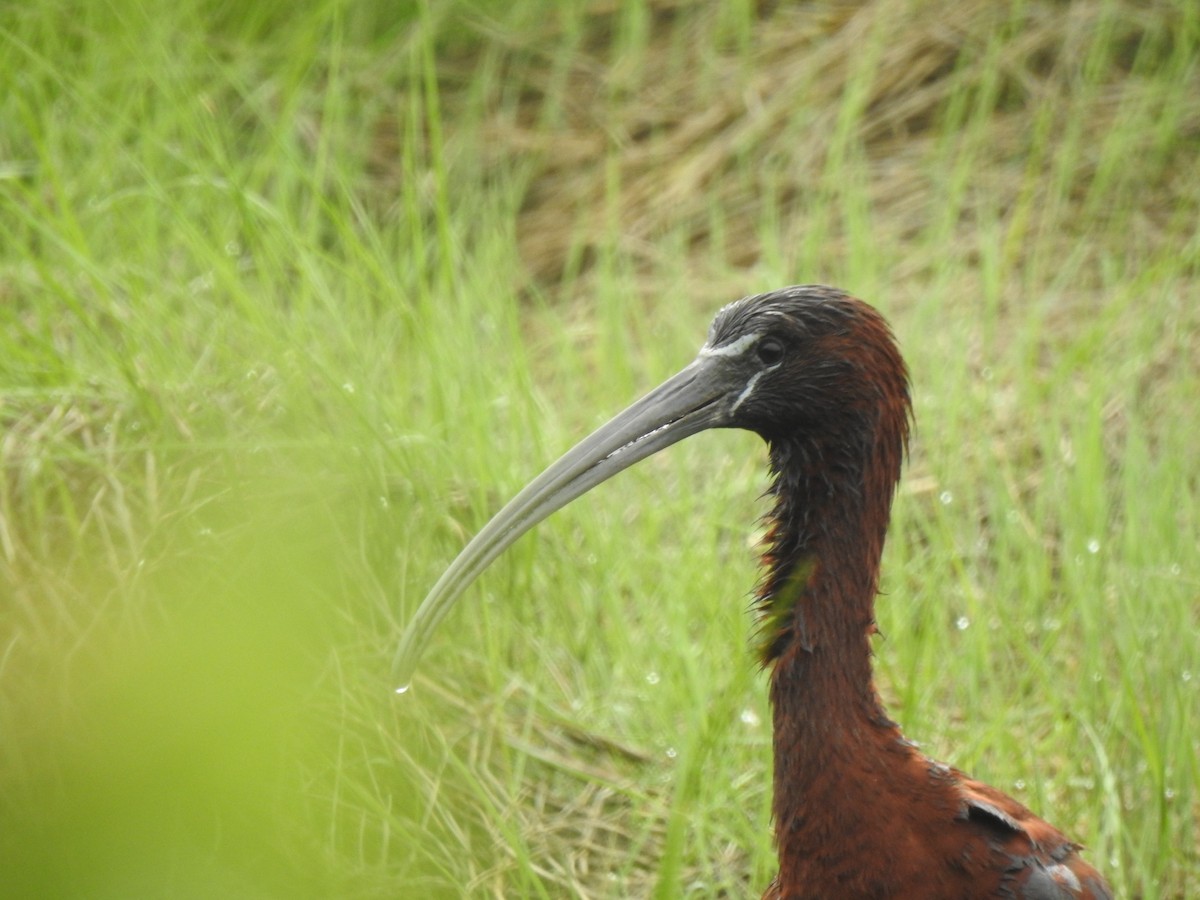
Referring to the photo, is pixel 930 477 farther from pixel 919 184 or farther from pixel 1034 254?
pixel 919 184

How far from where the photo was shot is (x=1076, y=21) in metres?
5.74

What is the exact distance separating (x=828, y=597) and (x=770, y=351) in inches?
16.1

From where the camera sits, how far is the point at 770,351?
7.65ft

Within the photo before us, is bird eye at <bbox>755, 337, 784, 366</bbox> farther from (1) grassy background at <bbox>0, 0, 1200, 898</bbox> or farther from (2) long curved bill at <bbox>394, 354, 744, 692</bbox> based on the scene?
(1) grassy background at <bbox>0, 0, 1200, 898</bbox>

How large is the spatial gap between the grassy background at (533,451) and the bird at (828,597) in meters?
0.27

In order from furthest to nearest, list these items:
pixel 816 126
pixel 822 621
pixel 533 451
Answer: pixel 816 126 < pixel 533 451 < pixel 822 621

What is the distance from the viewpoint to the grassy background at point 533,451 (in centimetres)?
174

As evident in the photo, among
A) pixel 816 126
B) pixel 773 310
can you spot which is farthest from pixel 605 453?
pixel 816 126

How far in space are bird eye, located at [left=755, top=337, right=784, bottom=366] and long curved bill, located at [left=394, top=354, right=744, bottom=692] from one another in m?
0.06

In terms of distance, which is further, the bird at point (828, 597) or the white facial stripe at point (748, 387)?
the white facial stripe at point (748, 387)

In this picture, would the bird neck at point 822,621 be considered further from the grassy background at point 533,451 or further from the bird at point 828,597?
the grassy background at point 533,451

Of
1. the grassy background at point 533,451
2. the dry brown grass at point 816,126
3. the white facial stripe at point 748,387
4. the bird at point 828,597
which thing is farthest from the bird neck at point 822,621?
the dry brown grass at point 816,126

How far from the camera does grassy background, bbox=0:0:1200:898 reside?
68.4 inches

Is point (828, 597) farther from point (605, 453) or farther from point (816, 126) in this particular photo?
point (816, 126)
